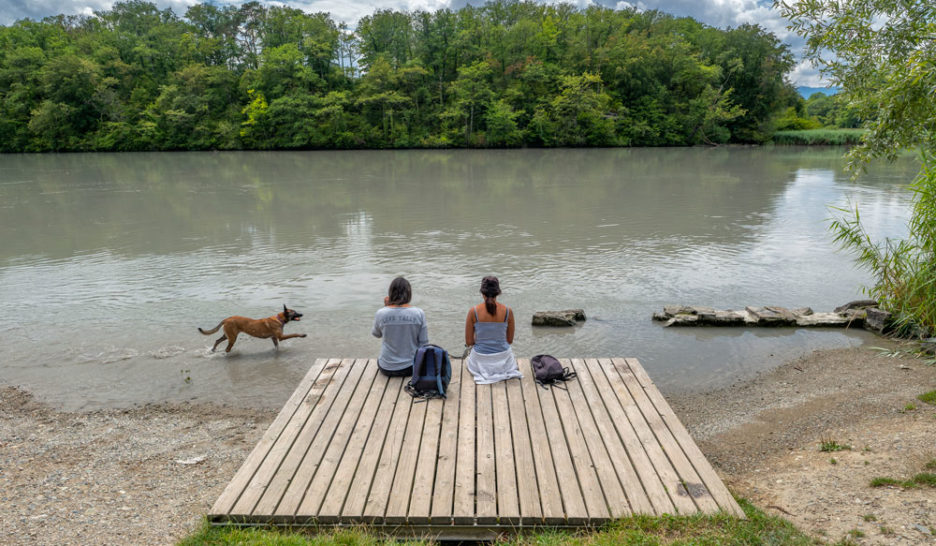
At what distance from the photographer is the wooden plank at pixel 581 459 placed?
12.1 ft

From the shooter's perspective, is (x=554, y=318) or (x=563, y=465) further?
(x=554, y=318)

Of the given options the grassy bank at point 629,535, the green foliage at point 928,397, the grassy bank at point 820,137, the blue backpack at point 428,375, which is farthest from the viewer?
the grassy bank at point 820,137

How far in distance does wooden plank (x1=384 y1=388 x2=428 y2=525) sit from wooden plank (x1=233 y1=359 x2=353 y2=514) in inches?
30.6

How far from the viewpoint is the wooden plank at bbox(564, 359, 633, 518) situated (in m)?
3.71

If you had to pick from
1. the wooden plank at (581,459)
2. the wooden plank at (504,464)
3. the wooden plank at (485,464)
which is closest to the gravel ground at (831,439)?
the wooden plank at (581,459)

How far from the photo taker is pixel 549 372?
5496 millimetres

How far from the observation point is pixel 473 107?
185ft

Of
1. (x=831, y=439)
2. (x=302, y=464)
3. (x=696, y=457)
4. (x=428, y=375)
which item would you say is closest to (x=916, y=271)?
(x=831, y=439)

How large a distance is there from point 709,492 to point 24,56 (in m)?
73.7

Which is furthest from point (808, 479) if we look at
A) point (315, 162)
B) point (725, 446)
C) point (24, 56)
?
point (24, 56)

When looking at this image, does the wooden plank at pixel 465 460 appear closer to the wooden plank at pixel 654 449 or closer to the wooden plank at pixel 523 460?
the wooden plank at pixel 523 460

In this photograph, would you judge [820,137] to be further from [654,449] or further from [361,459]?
[361,459]

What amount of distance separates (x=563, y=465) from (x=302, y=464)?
192cm

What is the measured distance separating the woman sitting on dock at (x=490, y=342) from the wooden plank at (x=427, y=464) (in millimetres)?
645
